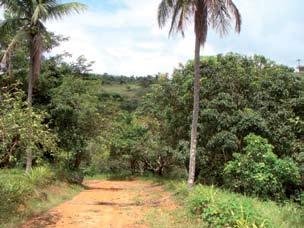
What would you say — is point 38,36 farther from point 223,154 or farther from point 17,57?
point 223,154

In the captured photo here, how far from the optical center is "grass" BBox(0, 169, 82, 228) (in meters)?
13.0

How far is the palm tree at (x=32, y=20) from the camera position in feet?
64.4

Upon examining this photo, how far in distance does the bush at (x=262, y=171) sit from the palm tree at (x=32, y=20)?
9.15 metres

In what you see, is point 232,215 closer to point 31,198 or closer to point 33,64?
point 31,198

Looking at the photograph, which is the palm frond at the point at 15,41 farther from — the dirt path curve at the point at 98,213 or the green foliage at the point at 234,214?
the green foliage at the point at 234,214

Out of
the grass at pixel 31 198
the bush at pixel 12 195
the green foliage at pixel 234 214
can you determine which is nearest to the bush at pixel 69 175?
the grass at pixel 31 198

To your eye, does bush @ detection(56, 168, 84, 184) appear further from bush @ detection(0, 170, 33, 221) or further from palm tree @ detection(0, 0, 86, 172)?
bush @ detection(0, 170, 33, 221)

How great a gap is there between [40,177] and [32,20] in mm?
6726

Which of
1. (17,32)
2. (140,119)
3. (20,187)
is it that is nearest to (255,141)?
(20,187)

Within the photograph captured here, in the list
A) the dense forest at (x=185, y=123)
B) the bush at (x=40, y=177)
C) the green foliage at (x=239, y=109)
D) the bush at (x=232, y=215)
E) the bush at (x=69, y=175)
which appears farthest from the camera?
the bush at (x=69, y=175)

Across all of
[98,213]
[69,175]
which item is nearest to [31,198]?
[98,213]

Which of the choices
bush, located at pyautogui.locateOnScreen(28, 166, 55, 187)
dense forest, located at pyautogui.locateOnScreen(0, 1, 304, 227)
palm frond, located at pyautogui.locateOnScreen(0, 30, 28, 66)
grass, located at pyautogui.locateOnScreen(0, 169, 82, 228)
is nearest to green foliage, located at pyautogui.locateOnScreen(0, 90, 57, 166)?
dense forest, located at pyautogui.locateOnScreen(0, 1, 304, 227)

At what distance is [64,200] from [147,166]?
2182 cm

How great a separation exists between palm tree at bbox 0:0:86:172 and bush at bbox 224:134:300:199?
30.0 ft
